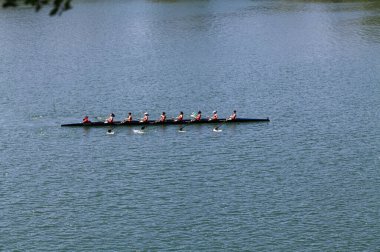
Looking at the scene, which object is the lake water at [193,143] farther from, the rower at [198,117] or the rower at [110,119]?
the rower at [198,117]

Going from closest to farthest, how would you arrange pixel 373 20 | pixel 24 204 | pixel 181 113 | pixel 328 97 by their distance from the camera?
pixel 24 204, pixel 181 113, pixel 328 97, pixel 373 20

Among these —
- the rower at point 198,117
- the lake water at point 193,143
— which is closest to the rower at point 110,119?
the lake water at point 193,143

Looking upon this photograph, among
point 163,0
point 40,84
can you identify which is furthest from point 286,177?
point 163,0

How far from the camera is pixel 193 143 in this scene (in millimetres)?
47188

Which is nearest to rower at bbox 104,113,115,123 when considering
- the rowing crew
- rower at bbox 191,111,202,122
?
the rowing crew

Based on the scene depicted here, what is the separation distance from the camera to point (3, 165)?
143ft

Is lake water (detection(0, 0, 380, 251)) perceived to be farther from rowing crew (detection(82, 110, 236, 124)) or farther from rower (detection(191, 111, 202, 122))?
rower (detection(191, 111, 202, 122))

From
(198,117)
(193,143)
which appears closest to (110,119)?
(198,117)

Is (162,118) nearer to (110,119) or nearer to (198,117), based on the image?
(198,117)

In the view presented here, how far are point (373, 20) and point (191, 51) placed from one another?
22767 mm

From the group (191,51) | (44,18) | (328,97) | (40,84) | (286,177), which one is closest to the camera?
(286,177)

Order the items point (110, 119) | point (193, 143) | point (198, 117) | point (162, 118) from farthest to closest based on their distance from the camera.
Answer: point (198, 117) < point (162, 118) < point (110, 119) < point (193, 143)

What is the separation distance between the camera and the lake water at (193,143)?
116 ft

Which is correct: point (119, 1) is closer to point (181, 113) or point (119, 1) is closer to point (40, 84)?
point (40, 84)
